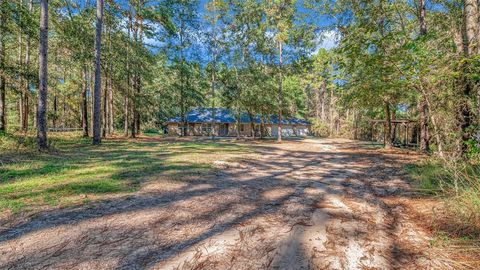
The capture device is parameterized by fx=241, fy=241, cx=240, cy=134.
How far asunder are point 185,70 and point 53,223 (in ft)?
77.0

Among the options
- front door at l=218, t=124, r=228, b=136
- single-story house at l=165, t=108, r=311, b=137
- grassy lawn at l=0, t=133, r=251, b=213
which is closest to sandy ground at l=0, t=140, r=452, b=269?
grassy lawn at l=0, t=133, r=251, b=213

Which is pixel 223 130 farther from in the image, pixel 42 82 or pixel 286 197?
pixel 286 197

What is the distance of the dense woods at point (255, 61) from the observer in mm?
5398

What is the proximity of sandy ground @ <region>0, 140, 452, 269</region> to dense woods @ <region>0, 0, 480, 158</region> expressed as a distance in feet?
8.29

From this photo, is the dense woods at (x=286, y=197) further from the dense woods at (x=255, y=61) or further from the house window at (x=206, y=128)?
the house window at (x=206, y=128)

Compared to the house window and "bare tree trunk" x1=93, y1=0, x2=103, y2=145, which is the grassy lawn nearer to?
"bare tree trunk" x1=93, y1=0, x2=103, y2=145

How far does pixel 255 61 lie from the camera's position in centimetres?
2598

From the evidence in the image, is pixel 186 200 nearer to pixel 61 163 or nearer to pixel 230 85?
pixel 61 163

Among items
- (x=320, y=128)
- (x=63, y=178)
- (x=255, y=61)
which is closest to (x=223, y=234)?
(x=63, y=178)

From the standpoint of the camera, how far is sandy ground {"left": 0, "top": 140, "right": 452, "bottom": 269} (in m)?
2.25

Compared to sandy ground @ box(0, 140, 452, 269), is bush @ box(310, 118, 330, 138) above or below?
above

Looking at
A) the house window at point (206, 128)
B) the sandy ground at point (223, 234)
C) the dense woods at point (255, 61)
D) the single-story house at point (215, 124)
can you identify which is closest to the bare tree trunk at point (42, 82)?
the dense woods at point (255, 61)

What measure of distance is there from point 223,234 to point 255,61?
81.9 feet

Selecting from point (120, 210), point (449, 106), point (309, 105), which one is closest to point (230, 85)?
point (449, 106)
